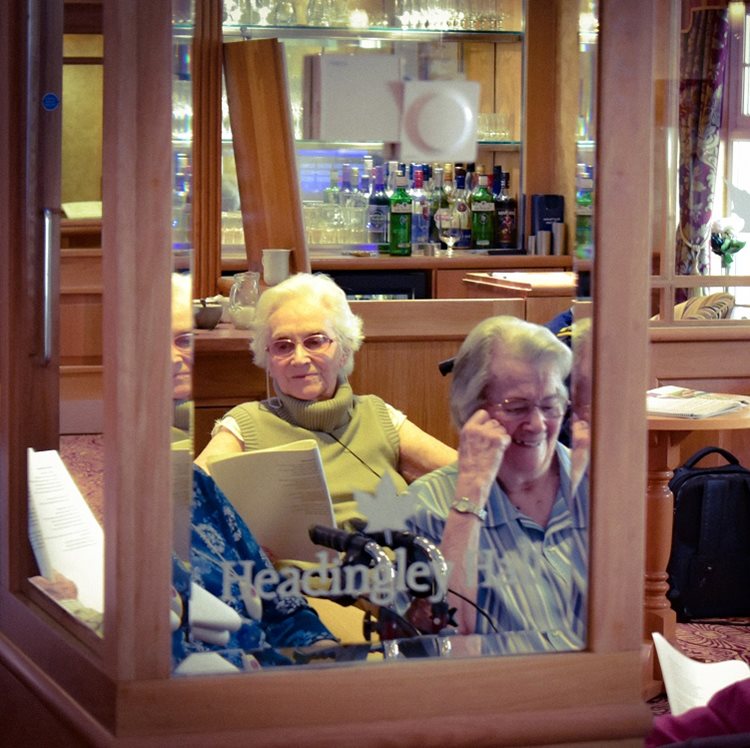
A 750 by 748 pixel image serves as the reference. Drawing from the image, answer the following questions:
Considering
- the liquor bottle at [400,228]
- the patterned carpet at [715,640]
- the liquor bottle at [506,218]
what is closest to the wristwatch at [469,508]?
the liquor bottle at [400,228]

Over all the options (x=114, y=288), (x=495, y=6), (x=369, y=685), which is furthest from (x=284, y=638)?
(x=495, y=6)

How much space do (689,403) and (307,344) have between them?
Answer: 77.3 inches

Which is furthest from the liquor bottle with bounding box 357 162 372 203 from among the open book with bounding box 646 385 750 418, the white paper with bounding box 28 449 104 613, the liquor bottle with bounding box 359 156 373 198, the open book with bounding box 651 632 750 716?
the open book with bounding box 646 385 750 418

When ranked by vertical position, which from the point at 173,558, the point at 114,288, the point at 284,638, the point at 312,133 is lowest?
the point at 284,638

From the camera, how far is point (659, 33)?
179 inches

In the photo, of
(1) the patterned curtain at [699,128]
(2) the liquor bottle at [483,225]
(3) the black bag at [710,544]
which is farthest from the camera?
(1) the patterned curtain at [699,128]

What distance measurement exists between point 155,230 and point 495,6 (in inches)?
85.4

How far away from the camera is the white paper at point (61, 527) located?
175cm

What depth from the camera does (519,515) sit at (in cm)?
173

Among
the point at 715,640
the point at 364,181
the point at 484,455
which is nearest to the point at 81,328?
the point at 364,181

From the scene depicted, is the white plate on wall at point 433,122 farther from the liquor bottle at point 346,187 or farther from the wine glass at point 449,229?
the wine glass at point 449,229

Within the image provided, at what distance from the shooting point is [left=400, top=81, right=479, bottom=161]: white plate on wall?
170 centimetres

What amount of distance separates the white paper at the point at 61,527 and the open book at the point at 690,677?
887 millimetres

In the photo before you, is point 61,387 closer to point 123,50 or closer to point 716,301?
point 123,50
